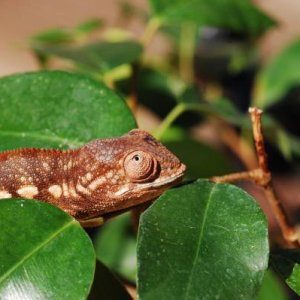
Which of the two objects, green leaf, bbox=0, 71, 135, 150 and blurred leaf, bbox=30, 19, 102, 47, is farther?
blurred leaf, bbox=30, 19, 102, 47

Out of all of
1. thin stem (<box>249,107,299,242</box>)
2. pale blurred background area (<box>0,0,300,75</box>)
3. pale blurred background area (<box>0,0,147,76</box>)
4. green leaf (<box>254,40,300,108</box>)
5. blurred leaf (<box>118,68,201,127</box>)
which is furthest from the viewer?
pale blurred background area (<box>0,0,147,76</box>)

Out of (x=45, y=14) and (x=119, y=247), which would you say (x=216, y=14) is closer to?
(x=119, y=247)

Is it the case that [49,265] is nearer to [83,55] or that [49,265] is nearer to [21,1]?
[83,55]

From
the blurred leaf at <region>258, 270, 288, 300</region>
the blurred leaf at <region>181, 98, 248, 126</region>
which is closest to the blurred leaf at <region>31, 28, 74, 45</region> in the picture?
the blurred leaf at <region>181, 98, 248, 126</region>

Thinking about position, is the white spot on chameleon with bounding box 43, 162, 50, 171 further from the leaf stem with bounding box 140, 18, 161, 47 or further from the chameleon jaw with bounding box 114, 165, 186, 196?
the leaf stem with bounding box 140, 18, 161, 47

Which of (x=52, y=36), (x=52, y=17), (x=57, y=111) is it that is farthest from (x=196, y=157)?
(x=52, y=17)

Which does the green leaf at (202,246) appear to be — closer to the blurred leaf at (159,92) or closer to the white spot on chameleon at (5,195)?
the white spot on chameleon at (5,195)
